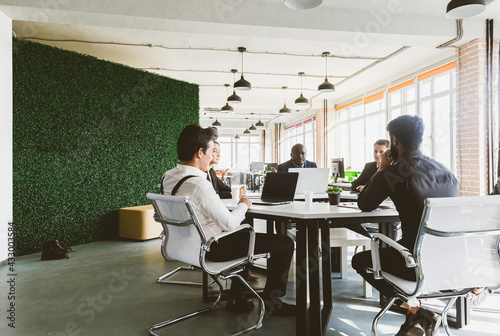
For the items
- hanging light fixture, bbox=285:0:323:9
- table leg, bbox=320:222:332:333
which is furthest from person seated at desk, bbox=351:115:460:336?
hanging light fixture, bbox=285:0:323:9

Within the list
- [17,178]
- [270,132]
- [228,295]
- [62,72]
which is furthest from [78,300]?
[270,132]

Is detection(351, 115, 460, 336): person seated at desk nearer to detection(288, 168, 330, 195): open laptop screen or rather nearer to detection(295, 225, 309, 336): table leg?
detection(295, 225, 309, 336): table leg

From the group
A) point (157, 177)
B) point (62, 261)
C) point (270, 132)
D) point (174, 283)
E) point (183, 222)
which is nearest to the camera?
point (183, 222)

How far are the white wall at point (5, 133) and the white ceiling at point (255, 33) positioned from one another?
43 cm

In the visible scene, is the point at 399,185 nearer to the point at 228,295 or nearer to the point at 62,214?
the point at 228,295

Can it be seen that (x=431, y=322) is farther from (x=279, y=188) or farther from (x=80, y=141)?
(x=80, y=141)

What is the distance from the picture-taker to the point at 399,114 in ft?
28.5

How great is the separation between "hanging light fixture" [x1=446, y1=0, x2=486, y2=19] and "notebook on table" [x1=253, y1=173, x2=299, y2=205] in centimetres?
248

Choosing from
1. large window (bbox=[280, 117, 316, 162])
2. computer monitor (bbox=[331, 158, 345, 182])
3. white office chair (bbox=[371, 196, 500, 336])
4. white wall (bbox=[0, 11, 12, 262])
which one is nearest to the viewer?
white office chair (bbox=[371, 196, 500, 336])

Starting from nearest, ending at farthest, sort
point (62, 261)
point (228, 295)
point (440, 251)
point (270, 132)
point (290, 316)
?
point (440, 251) → point (290, 316) → point (228, 295) → point (62, 261) → point (270, 132)

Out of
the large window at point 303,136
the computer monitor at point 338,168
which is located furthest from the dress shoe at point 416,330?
the large window at point 303,136

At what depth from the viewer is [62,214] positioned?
15.7ft

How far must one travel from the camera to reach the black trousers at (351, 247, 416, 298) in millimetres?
1679

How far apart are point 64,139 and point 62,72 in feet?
3.05
